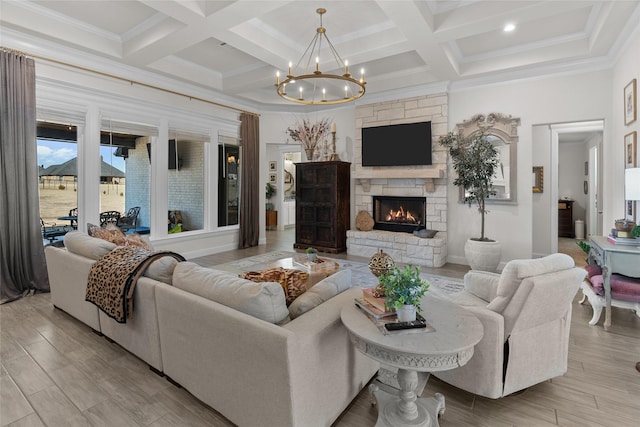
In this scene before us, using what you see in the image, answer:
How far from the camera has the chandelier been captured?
344 cm

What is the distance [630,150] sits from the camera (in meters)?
3.53

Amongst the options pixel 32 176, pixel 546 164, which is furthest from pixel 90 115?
pixel 546 164

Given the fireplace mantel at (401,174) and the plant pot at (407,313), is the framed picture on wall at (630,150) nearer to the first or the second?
the fireplace mantel at (401,174)

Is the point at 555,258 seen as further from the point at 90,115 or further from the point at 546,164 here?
the point at 90,115

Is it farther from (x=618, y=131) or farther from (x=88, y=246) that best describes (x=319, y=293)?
(x=618, y=131)

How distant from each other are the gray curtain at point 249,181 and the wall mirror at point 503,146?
13.7 ft

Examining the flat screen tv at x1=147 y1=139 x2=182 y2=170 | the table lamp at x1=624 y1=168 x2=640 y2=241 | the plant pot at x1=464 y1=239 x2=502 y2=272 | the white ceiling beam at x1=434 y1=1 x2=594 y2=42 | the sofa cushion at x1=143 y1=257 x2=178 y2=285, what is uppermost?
the white ceiling beam at x1=434 y1=1 x2=594 y2=42

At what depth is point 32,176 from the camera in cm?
385

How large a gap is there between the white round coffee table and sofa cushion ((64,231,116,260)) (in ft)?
7.21

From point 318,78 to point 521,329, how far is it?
4.03 metres

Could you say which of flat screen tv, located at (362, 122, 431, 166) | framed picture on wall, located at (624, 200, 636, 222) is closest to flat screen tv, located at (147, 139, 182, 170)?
flat screen tv, located at (362, 122, 431, 166)

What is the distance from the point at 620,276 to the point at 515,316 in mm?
2039

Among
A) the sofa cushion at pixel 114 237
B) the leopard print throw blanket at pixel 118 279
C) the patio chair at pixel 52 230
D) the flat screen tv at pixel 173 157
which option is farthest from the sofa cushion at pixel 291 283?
the flat screen tv at pixel 173 157

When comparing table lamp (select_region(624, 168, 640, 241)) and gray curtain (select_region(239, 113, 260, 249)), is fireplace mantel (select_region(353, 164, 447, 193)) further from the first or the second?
table lamp (select_region(624, 168, 640, 241))
